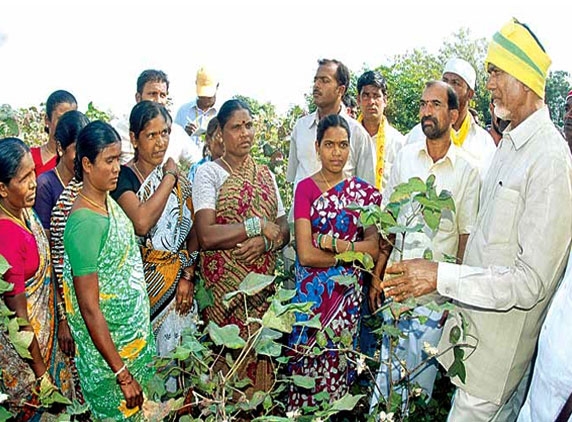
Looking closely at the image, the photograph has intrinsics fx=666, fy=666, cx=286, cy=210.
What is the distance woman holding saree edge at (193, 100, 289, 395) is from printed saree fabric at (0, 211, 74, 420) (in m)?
0.80

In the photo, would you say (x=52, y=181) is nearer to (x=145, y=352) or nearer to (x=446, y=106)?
(x=145, y=352)

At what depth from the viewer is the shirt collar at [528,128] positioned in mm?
2422

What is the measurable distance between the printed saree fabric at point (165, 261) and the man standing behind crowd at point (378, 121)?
167 centimetres

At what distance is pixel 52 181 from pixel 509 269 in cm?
211

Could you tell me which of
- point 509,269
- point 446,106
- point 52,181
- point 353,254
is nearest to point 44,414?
point 52,181

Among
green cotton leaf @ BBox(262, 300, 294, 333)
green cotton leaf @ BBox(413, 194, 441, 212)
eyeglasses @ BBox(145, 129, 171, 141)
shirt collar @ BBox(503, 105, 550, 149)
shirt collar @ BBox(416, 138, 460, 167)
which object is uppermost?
shirt collar @ BBox(503, 105, 550, 149)

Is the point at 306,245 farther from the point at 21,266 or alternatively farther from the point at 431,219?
the point at 21,266

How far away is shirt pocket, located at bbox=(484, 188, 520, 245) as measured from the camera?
2.40 metres

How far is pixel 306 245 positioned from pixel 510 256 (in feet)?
3.88

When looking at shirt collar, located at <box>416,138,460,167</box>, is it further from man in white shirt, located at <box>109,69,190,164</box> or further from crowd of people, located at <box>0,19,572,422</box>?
man in white shirt, located at <box>109,69,190,164</box>

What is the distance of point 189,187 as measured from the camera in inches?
142

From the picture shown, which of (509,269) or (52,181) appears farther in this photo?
(52,181)

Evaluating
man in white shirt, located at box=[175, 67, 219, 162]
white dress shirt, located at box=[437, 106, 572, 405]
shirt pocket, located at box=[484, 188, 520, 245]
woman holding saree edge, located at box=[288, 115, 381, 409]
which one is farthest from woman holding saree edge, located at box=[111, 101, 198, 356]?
man in white shirt, located at box=[175, 67, 219, 162]

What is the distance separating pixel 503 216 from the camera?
2.43 m
